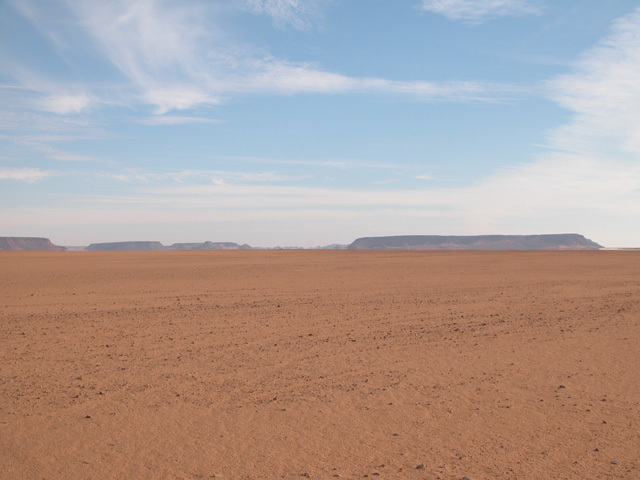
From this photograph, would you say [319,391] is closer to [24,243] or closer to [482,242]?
[482,242]

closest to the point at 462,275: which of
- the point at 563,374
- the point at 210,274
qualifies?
the point at 210,274

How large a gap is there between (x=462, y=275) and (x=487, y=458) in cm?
2213

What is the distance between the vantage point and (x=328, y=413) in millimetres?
6484

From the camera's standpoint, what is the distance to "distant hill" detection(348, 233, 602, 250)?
5532 inches

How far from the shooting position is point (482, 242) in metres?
156

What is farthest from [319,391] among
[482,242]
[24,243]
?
[24,243]

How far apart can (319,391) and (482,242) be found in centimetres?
15542

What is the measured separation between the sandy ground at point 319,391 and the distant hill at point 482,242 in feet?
437

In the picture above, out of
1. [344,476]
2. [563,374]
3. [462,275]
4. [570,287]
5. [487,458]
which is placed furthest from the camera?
[462,275]

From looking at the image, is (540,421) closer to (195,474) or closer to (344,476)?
(344,476)

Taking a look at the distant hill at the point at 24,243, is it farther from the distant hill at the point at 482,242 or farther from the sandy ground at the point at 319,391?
the sandy ground at the point at 319,391

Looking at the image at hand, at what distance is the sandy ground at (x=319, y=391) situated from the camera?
521 centimetres

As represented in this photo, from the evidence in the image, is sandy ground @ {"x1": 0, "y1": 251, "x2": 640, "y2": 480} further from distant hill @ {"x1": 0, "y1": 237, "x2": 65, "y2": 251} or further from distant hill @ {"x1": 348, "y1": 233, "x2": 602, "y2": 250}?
distant hill @ {"x1": 0, "y1": 237, "x2": 65, "y2": 251}

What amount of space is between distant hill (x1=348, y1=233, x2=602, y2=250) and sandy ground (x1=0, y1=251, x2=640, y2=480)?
133 meters
